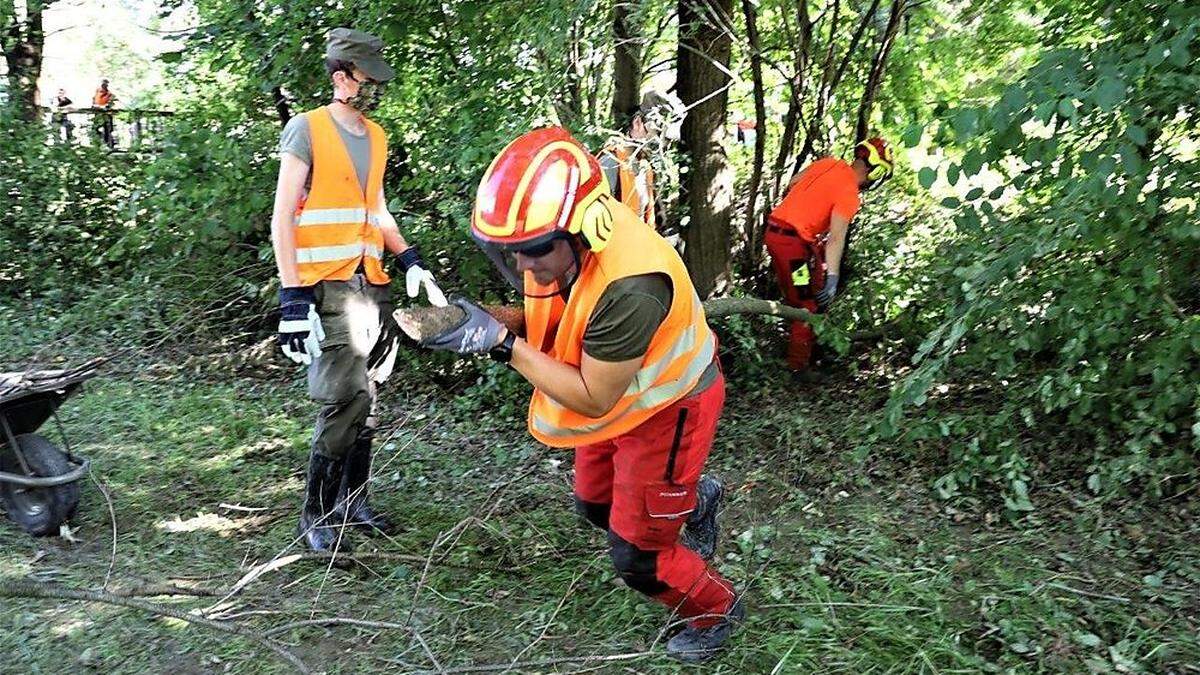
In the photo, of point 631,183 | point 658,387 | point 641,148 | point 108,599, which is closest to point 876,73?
point 641,148

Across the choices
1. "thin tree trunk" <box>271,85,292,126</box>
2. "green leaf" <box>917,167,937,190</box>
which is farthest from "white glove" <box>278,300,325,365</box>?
"thin tree trunk" <box>271,85,292,126</box>

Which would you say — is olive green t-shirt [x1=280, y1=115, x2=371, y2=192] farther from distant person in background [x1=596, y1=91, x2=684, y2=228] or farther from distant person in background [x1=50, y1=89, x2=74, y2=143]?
distant person in background [x1=50, y1=89, x2=74, y2=143]

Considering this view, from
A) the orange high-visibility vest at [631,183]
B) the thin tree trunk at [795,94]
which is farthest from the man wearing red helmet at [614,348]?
the thin tree trunk at [795,94]

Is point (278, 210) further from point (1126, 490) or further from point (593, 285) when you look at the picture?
point (1126, 490)

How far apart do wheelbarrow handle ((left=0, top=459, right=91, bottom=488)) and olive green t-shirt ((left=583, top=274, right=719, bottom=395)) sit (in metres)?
2.72

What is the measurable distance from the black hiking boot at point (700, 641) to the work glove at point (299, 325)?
5.54ft

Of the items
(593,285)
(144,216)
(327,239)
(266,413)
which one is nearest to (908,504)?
(593,285)

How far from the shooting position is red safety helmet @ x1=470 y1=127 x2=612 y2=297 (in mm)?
2432

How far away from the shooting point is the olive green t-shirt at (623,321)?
100 inches

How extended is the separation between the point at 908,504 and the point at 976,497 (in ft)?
0.93

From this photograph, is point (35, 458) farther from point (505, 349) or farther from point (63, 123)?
point (63, 123)

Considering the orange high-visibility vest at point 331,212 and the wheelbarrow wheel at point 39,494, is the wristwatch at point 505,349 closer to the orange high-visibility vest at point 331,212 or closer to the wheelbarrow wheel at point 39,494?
the orange high-visibility vest at point 331,212

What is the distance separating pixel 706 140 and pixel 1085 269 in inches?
91.7

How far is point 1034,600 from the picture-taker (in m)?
3.31
